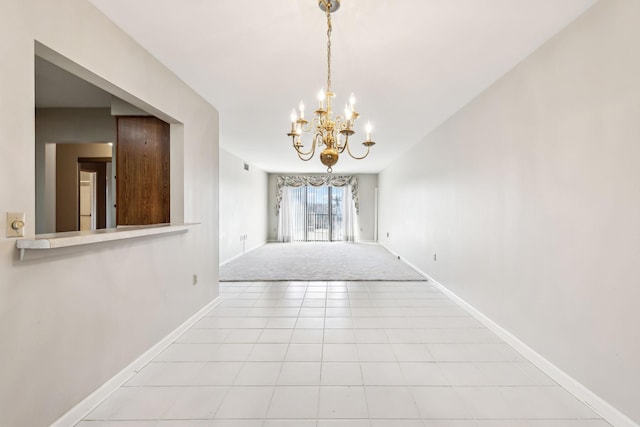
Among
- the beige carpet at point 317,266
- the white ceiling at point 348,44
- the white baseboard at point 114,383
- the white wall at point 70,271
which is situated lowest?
the white baseboard at point 114,383

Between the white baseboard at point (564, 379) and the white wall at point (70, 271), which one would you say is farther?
the white baseboard at point (564, 379)

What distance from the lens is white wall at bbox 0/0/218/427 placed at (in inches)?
51.2

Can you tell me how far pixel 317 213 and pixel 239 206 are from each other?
3353 millimetres

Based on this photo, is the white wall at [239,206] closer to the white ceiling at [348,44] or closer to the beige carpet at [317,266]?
the beige carpet at [317,266]

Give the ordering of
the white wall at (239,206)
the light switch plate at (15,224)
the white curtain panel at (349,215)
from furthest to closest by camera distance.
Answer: the white curtain panel at (349,215)
the white wall at (239,206)
the light switch plate at (15,224)

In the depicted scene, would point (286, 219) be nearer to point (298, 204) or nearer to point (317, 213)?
point (298, 204)

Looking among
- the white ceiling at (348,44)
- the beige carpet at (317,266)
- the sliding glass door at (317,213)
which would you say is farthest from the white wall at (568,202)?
the sliding glass door at (317,213)

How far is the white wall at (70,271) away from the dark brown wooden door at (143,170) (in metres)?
0.20

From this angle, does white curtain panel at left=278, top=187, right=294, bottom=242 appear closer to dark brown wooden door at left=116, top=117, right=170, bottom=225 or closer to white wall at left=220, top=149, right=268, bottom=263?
white wall at left=220, top=149, right=268, bottom=263

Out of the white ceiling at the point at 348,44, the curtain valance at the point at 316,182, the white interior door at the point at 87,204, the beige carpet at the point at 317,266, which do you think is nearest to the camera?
the white ceiling at the point at 348,44

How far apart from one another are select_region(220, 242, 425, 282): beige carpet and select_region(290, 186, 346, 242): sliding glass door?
6.06 feet

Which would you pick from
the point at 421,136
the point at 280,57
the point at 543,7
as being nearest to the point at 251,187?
the point at 421,136

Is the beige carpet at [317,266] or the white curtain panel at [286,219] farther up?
the white curtain panel at [286,219]

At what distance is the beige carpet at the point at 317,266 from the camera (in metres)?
4.76
